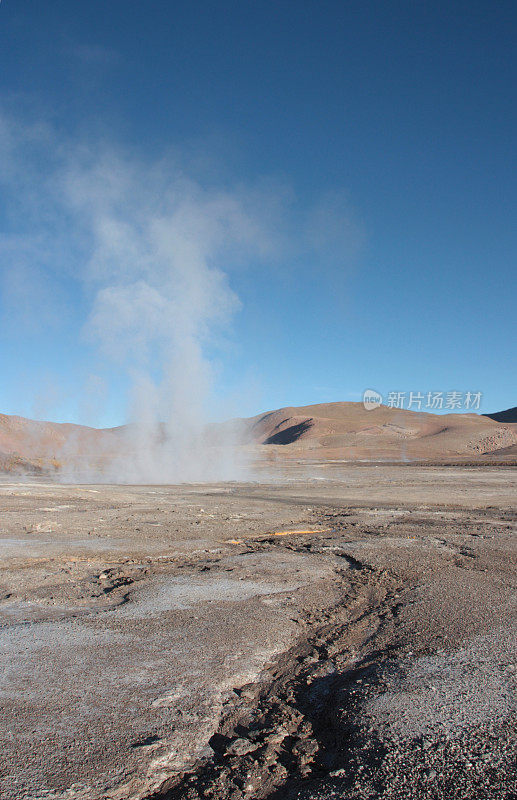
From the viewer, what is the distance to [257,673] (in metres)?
3.52

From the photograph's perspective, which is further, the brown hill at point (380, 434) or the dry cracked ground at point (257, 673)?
the brown hill at point (380, 434)

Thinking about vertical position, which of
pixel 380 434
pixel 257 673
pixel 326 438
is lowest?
pixel 257 673

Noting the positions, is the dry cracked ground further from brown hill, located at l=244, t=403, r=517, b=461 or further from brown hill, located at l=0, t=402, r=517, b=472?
brown hill, located at l=244, t=403, r=517, b=461

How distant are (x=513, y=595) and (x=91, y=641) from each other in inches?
175

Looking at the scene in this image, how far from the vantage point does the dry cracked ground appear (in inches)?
93.3

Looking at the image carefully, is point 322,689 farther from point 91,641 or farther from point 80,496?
point 80,496

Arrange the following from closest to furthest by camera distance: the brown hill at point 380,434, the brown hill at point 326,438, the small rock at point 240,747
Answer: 1. the small rock at point 240,747
2. the brown hill at point 326,438
3. the brown hill at point 380,434

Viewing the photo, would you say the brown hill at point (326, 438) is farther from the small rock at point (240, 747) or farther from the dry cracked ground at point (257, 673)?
the small rock at point (240, 747)

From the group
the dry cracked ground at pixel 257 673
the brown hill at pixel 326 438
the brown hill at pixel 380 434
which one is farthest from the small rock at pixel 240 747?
the brown hill at pixel 380 434

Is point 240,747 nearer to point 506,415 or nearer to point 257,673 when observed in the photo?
point 257,673

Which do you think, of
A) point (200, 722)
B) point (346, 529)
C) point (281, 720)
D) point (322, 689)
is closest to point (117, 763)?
point (200, 722)

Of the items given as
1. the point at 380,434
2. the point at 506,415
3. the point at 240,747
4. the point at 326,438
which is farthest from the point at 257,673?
the point at 506,415

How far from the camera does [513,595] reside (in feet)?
17.6

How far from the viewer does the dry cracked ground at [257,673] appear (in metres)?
2.37
